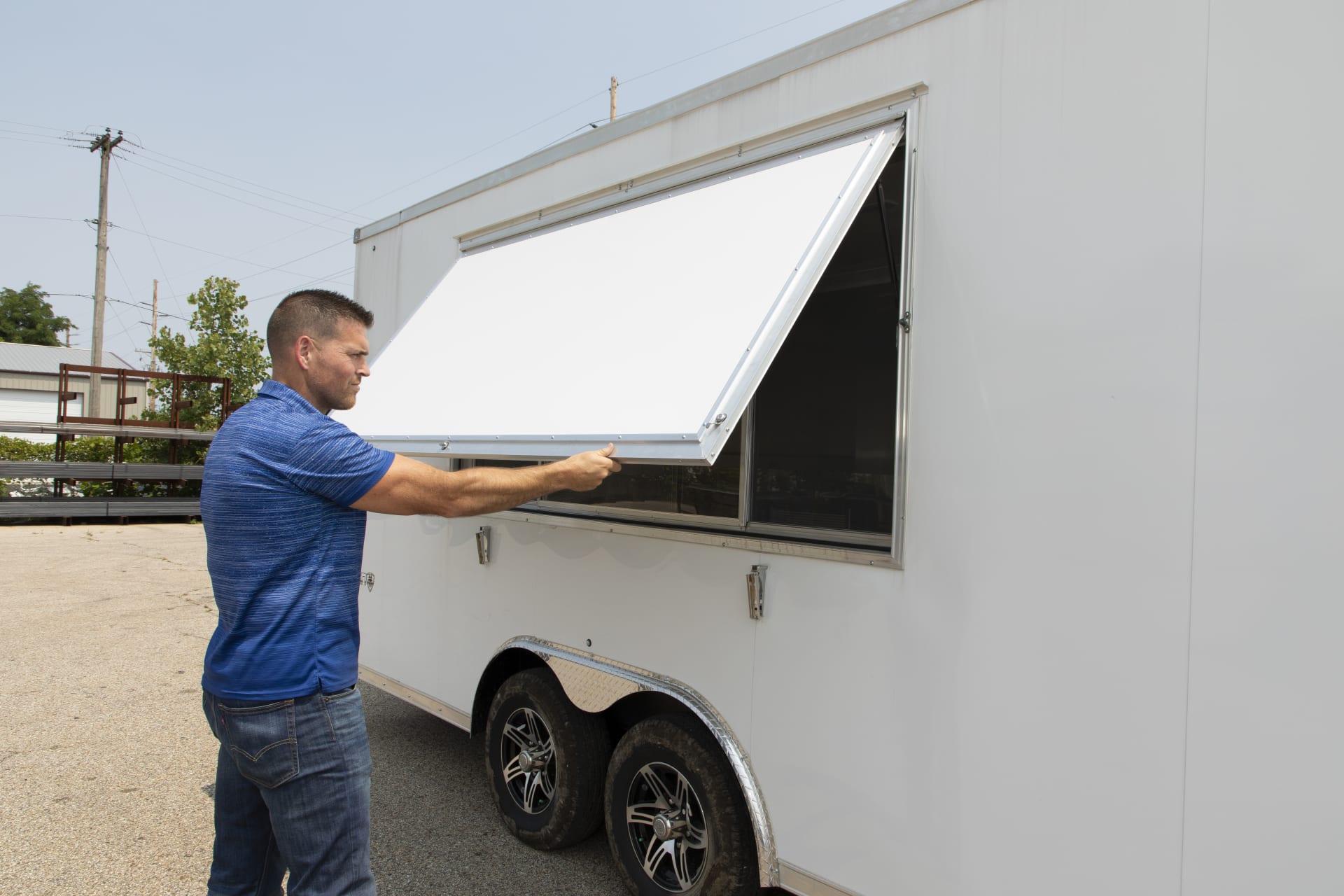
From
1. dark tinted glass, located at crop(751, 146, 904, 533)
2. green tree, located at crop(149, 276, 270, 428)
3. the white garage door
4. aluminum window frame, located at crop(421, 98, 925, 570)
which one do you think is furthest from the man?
the white garage door

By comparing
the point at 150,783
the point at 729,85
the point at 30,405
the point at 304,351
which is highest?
the point at 729,85

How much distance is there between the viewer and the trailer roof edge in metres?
2.44

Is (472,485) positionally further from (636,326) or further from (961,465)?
(961,465)

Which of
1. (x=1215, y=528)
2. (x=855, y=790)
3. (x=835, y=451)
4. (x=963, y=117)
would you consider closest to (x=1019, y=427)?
(x=1215, y=528)

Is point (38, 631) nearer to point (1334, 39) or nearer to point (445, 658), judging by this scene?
point (445, 658)

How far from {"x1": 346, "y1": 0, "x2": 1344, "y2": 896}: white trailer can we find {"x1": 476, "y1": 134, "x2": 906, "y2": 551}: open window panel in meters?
0.03

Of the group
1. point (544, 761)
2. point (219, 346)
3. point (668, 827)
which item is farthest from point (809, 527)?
point (219, 346)

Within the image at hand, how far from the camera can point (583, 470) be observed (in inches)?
85.3

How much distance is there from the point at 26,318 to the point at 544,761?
61.7 metres

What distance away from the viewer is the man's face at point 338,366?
216cm

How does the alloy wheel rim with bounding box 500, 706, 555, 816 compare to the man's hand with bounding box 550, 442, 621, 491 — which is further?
the alloy wheel rim with bounding box 500, 706, 555, 816

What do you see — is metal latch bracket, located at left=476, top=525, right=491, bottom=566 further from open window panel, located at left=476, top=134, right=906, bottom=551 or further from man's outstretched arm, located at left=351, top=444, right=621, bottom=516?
man's outstretched arm, located at left=351, top=444, right=621, bottom=516

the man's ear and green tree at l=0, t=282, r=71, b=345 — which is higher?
green tree at l=0, t=282, r=71, b=345

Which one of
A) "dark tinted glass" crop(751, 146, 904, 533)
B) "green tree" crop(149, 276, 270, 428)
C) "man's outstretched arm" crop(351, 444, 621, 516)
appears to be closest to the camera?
"man's outstretched arm" crop(351, 444, 621, 516)
